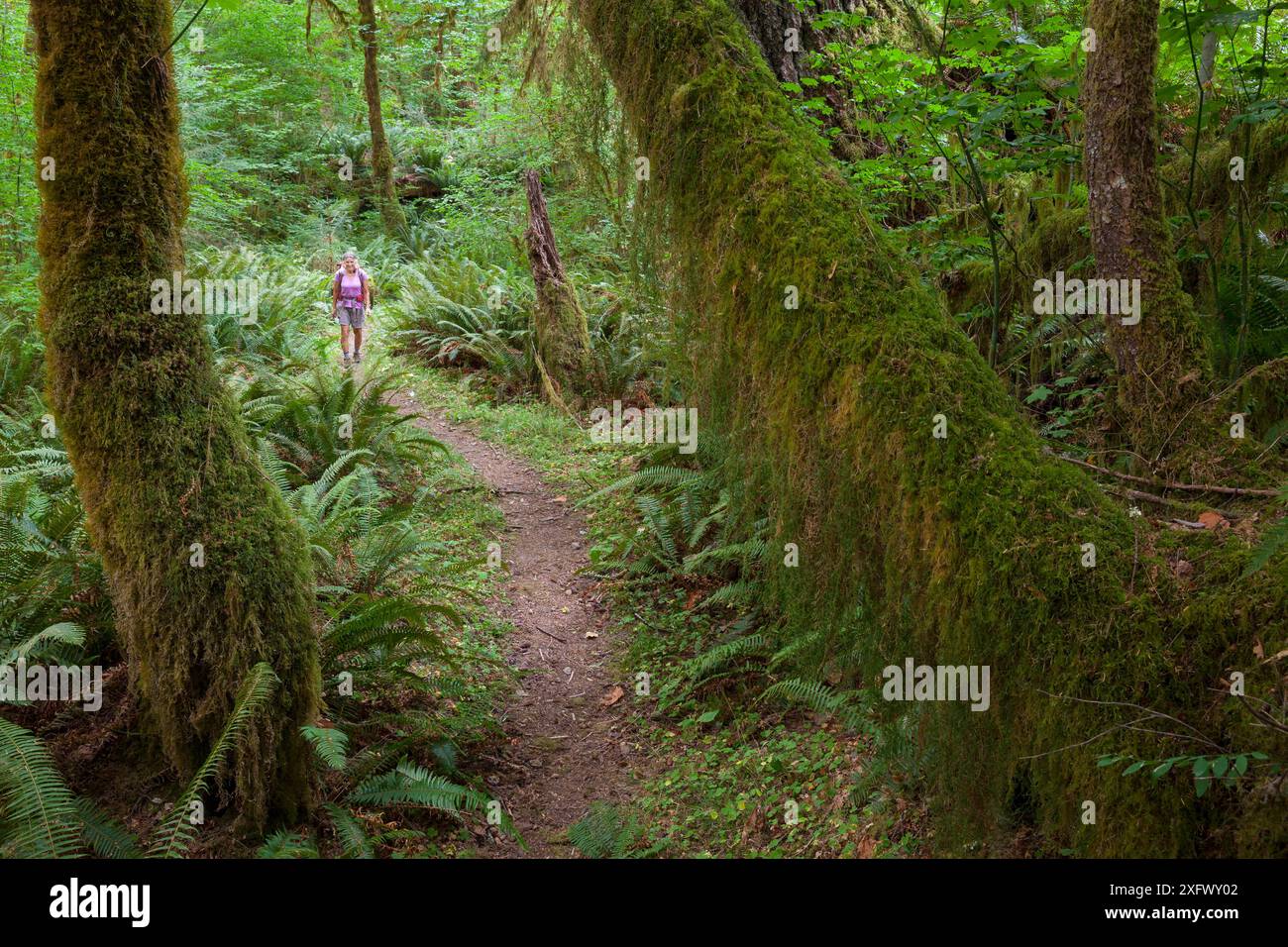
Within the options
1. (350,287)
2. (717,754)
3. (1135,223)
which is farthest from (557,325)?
(1135,223)

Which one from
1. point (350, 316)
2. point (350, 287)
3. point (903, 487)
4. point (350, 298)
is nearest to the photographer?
point (903, 487)

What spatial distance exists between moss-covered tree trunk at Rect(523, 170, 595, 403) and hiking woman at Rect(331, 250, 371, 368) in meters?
→ 2.54

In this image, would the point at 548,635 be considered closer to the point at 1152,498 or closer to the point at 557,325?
the point at 1152,498

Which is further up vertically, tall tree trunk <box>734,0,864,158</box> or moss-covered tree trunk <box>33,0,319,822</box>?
tall tree trunk <box>734,0,864,158</box>

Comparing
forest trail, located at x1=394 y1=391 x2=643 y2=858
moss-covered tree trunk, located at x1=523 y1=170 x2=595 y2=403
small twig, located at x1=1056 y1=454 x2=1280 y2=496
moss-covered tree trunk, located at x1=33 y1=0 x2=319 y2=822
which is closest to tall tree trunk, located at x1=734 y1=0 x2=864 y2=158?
small twig, located at x1=1056 y1=454 x2=1280 y2=496

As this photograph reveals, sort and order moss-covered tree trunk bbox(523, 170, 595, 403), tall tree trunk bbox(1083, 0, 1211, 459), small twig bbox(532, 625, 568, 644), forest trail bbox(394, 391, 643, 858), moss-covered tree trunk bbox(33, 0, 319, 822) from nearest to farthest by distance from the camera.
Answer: tall tree trunk bbox(1083, 0, 1211, 459) < moss-covered tree trunk bbox(33, 0, 319, 822) < forest trail bbox(394, 391, 643, 858) < small twig bbox(532, 625, 568, 644) < moss-covered tree trunk bbox(523, 170, 595, 403)

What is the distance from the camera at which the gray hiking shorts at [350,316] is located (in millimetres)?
12336

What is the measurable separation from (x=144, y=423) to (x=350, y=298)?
9.01m

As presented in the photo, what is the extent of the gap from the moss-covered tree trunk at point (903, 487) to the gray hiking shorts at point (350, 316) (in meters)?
9.44

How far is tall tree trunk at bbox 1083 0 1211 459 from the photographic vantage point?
3.13 m

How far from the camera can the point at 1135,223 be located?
3258 mm

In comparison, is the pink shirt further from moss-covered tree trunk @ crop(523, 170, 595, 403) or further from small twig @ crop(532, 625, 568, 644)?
small twig @ crop(532, 625, 568, 644)
